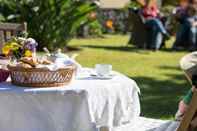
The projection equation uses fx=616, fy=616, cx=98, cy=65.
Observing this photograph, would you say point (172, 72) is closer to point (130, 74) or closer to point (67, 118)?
point (130, 74)

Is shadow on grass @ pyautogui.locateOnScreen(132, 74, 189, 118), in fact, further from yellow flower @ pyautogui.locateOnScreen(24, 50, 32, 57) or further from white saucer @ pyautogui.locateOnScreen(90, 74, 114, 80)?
yellow flower @ pyautogui.locateOnScreen(24, 50, 32, 57)

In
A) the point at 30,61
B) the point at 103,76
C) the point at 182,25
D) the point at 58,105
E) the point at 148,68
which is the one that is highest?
the point at 30,61

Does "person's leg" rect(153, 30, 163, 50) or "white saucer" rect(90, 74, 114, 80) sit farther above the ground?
"white saucer" rect(90, 74, 114, 80)

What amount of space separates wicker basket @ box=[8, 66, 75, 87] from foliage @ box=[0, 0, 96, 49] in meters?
8.63

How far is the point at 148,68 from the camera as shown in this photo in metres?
12.3

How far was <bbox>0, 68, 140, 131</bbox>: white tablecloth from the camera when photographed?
4.89m

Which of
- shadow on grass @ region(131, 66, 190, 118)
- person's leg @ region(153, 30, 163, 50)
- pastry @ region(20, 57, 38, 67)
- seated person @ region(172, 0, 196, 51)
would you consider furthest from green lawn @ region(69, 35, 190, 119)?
pastry @ region(20, 57, 38, 67)

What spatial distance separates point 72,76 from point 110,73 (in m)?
0.54

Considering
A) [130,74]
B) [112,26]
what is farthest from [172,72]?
[112,26]

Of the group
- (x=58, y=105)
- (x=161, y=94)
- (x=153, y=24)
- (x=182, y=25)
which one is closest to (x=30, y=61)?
(x=58, y=105)

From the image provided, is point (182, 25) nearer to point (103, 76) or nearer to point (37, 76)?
point (103, 76)

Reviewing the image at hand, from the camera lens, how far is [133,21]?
606 inches

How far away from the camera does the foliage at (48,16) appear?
13.6 m

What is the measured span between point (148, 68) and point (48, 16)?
9.13ft
